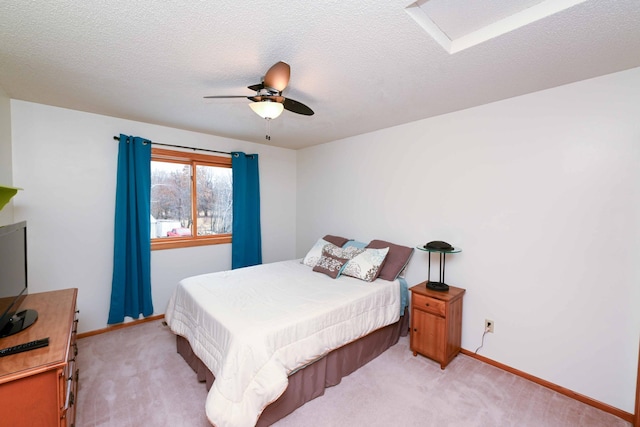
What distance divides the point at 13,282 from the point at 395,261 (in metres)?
3.10

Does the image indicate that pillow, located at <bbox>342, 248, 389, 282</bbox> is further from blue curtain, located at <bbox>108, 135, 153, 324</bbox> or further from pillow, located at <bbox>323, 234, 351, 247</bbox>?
blue curtain, located at <bbox>108, 135, 153, 324</bbox>

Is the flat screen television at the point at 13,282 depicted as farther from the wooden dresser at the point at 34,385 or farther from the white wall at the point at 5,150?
the white wall at the point at 5,150

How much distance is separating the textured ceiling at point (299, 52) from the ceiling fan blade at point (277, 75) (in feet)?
0.43

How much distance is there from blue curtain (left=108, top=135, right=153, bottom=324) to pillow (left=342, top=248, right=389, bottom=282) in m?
2.42

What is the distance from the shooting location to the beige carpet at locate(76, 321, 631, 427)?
72.2 inches

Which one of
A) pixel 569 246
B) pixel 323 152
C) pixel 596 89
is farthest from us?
pixel 323 152

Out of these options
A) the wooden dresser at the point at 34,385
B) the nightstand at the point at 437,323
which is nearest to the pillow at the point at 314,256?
the nightstand at the point at 437,323

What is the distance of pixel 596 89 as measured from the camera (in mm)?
1978

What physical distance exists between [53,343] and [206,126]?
8.58 ft

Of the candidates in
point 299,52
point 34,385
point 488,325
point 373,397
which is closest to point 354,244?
point 488,325

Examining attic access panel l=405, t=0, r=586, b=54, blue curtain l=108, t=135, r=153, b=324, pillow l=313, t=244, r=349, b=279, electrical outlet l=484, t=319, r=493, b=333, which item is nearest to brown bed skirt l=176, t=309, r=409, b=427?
pillow l=313, t=244, r=349, b=279

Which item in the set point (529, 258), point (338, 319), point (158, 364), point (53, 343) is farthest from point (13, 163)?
point (529, 258)

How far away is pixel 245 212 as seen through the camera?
13.3ft

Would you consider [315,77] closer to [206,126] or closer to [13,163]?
[206,126]
